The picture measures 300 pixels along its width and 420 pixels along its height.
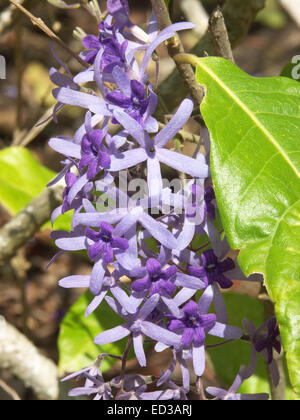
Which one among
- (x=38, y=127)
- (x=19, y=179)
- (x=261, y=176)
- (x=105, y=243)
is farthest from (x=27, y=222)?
(x=261, y=176)

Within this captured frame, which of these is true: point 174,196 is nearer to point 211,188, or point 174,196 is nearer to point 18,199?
point 211,188

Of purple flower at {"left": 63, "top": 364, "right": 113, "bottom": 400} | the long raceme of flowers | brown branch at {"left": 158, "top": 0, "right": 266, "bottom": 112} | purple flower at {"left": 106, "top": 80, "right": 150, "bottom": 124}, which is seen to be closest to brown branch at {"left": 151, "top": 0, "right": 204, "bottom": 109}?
the long raceme of flowers

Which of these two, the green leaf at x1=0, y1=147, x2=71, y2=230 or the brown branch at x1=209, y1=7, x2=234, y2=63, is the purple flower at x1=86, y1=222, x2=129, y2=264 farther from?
the green leaf at x1=0, y1=147, x2=71, y2=230

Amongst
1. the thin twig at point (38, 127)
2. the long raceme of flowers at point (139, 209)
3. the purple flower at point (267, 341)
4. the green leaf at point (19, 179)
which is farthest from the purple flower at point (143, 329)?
the green leaf at point (19, 179)

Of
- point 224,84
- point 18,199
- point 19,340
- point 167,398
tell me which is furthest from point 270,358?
point 18,199

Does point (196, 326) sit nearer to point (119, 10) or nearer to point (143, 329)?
point (143, 329)

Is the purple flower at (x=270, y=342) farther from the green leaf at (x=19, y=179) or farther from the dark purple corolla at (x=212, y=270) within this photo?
the green leaf at (x=19, y=179)

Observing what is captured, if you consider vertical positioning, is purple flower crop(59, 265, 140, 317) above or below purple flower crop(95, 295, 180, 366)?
above

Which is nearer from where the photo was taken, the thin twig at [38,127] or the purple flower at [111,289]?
the purple flower at [111,289]

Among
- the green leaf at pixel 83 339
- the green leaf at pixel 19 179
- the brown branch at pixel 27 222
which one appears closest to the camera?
the green leaf at pixel 83 339
